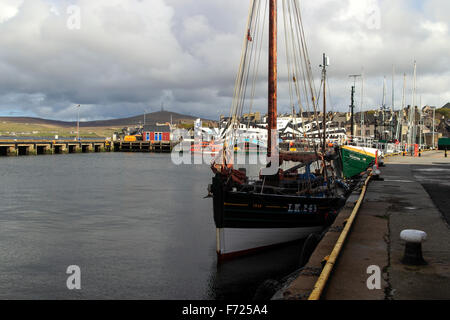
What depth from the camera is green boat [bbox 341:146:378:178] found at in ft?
120

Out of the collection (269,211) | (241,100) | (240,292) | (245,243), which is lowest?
(240,292)

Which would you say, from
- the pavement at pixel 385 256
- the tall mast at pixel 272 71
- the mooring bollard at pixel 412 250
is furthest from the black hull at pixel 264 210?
the mooring bollard at pixel 412 250

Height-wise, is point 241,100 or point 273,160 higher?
point 241,100

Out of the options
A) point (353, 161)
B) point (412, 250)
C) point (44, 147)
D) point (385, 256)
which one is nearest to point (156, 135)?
point (44, 147)

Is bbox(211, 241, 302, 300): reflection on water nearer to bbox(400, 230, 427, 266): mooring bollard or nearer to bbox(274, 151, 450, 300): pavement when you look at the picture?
bbox(274, 151, 450, 300): pavement

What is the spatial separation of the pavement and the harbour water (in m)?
4.37

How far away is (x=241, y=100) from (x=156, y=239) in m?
8.98

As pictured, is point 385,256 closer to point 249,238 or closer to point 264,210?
point 264,210

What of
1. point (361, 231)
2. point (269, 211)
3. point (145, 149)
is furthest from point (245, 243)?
point (145, 149)

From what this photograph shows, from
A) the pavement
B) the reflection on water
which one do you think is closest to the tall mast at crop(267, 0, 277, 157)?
the reflection on water

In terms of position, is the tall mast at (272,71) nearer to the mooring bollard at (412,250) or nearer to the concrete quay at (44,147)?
the mooring bollard at (412,250)

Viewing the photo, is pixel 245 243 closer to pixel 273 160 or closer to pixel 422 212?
pixel 273 160

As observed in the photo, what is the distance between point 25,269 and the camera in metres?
16.8

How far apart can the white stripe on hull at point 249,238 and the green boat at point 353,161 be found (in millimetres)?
19533
